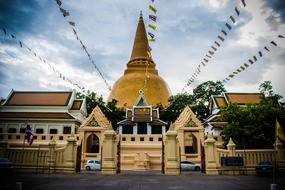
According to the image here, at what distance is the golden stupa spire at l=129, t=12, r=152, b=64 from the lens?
54688mm

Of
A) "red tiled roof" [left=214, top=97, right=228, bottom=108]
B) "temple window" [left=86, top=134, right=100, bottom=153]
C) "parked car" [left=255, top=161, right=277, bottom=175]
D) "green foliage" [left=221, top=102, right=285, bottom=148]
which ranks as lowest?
"parked car" [left=255, top=161, right=277, bottom=175]

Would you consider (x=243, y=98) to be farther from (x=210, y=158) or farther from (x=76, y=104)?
(x=76, y=104)

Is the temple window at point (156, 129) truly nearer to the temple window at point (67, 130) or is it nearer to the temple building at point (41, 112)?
the temple building at point (41, 112)

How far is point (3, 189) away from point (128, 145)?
18734mm

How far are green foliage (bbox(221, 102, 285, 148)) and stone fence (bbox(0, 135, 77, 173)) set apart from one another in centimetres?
1342

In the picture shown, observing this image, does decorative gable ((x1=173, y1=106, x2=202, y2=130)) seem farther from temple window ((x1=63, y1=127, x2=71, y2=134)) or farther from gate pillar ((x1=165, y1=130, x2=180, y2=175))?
temple window ((x1=63, y1=127, x2=71, y2=134))

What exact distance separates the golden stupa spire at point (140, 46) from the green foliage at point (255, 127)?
3399 centimetres

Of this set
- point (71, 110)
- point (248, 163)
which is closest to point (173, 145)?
point (248, 163)

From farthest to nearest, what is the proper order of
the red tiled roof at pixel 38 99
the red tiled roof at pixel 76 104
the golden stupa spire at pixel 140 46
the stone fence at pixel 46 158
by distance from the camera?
the golden stupa spire at pixel 140 46 → the red tiled roof at pixel 76 104 → the red tiled roof at pixel 38 99 → the stone fence at pixel 46 158

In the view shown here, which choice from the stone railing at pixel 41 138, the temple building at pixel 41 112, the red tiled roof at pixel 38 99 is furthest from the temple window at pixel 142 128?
the red tiled roof at pixel 38 99

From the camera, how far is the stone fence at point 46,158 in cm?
1697

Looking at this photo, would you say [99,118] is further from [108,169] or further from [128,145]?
[108,169]

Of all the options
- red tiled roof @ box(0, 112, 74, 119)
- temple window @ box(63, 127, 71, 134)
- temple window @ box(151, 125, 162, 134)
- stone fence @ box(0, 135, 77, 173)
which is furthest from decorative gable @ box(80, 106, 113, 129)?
stone fence @ box(0, 135, 77, 173)

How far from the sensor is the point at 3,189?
868 centimetres
